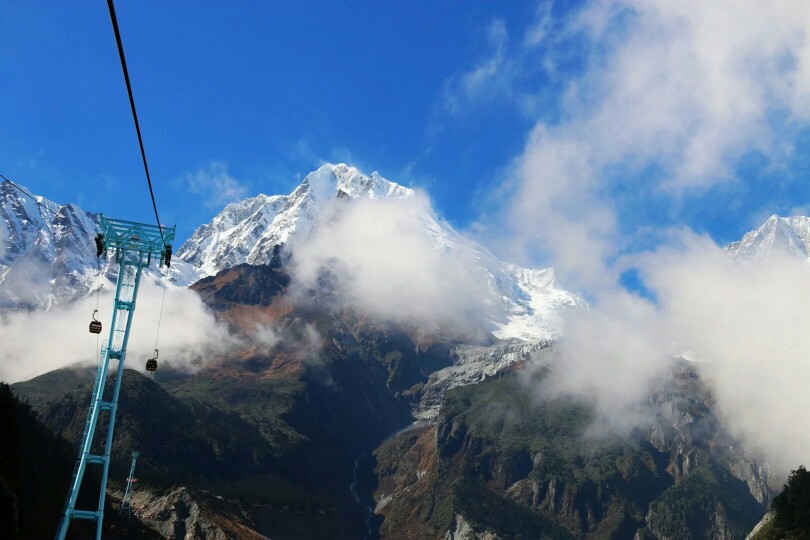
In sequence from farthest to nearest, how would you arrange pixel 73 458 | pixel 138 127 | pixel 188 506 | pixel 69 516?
pixel 188 506
pixel 73 458
pixel 69 516
pixel 138 127

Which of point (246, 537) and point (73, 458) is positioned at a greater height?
point (73, 458)

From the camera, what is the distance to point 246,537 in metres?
194

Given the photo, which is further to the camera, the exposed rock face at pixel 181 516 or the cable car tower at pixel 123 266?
the exposed rock face at pixel 181 516

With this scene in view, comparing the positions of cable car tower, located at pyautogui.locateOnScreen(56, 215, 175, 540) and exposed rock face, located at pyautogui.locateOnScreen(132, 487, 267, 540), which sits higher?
cable car tower, located at pyautogui.locateOnScreen(56, 215, 175, 540)

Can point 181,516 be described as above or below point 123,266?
below

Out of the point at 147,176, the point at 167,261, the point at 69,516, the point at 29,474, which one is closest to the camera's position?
the point at 147,176

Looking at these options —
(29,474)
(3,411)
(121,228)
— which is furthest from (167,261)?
(29,474)


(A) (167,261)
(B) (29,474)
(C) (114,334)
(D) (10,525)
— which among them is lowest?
(D) (10,525)

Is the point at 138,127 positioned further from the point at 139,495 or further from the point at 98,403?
the point at 139,495

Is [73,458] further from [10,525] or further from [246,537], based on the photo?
[10,525]

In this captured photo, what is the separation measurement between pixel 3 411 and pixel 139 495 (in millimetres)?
126669

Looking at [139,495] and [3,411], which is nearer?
[3,411]

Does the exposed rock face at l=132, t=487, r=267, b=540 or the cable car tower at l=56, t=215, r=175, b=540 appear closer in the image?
the cable car tower at l=56, t=215, r=175, b=540

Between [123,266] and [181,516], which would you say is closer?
[123,266]
